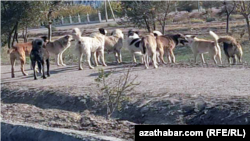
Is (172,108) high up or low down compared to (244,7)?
down

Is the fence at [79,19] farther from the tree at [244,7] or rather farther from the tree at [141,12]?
the tree at [244,7]

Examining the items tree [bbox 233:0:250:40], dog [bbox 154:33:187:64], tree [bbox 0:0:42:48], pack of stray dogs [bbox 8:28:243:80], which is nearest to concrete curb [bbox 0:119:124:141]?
pack of stray dogs [bbox 8:28:243:80]

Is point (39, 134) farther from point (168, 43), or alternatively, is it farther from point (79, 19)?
point (79, 19)

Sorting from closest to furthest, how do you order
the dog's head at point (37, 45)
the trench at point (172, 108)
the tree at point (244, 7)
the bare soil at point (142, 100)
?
the trench at point (172, 108), the bare soil at point (142, 100), the dog's head at point (37, 45), the tree at point (244, 7)

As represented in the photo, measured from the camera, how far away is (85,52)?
19625mm

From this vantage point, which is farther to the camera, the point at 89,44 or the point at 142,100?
the point at 89,44

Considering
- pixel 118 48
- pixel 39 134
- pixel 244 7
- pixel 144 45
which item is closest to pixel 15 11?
pixel 118 48

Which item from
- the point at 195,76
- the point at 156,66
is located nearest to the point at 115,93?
the point at 195,76

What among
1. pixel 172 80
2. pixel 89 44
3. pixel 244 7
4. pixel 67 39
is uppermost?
pixel 244 7

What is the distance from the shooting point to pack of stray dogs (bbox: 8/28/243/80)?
18594 mm

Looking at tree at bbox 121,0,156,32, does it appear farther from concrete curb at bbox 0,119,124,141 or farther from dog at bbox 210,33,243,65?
concrete curb at bbox 0,119,124,141

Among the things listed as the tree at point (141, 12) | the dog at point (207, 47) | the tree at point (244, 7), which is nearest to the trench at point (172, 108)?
the dog at point (207, 47)

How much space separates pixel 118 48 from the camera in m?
22.0

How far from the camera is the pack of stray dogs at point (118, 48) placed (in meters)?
18.6
